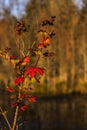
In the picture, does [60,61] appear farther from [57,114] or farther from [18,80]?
[18,80]

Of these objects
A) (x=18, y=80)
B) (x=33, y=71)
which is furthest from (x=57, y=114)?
(x=33, y=71)

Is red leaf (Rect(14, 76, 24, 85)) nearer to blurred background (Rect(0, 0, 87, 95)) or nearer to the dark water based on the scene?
the dark water

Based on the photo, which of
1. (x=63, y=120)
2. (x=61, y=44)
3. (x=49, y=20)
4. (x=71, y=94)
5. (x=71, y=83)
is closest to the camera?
(x=49, y=20)

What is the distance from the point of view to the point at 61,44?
3278cm

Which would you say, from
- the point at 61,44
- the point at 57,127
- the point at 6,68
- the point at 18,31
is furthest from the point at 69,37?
the point at 18,31

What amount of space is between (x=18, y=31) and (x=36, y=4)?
30429mm

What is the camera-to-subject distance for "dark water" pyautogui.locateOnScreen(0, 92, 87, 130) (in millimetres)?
15165

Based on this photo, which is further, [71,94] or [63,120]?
[71,94]

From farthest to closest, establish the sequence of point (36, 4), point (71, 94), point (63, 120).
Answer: point (36, 4) → point (71, 94) → point (63, 120)

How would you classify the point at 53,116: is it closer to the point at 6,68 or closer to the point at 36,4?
the point at 6,68

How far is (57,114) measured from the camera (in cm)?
1870

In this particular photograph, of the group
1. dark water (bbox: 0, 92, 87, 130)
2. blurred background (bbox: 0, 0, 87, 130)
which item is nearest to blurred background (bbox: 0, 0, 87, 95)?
blurred background (bbox: 0, 0, 87, 130)

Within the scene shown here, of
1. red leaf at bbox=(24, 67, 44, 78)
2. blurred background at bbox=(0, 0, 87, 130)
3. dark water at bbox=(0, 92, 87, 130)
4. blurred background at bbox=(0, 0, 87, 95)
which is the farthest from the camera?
blurred background at bbox=(0, 0, 87, 95)

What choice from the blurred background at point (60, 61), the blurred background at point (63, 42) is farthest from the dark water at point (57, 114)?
the blurred background at point (63, 42)
